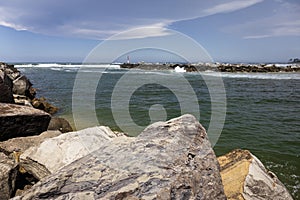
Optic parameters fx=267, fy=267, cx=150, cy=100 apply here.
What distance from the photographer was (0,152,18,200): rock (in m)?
3.23

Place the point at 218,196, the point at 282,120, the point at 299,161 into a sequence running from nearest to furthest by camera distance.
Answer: the point at 218,196, the point at 299,161, the point at 282,120

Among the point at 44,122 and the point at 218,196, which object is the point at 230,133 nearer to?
the point at 44,122

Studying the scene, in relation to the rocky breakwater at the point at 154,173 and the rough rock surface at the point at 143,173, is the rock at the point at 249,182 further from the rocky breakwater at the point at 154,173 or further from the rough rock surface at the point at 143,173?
the rough rock surface at the point at 143,173

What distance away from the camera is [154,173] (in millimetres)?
2217

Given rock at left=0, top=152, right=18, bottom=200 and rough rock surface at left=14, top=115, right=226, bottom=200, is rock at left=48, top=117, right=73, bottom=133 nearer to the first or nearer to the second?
rock at left=0, top=152, right=18, bottom=200

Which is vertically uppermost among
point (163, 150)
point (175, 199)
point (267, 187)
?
point (163, 150)

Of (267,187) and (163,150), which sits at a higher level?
(163,150)

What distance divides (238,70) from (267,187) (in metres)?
42.2

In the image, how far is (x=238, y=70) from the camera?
4291 centimetres

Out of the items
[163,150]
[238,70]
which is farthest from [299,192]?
[238,70]

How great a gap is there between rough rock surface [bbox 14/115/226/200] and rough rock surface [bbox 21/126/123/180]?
3.89 ft

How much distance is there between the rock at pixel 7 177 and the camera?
10.6 ft

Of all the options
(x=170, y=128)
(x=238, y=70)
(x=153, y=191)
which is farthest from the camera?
(x=238, y=70)

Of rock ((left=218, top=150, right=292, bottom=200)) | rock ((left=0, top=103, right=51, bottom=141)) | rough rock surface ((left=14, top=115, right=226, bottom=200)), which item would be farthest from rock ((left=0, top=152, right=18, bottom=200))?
rock ((left=218, top=150, right=292, bottom=200))
